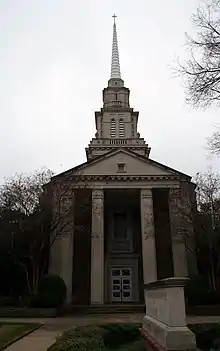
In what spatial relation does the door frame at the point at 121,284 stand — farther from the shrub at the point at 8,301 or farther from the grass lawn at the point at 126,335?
the grass lawn at the point at 126,335

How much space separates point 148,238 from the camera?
2920 centimetres

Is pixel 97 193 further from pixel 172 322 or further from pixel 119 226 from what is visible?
pixel 172 322

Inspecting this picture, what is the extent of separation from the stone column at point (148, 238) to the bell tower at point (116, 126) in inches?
502

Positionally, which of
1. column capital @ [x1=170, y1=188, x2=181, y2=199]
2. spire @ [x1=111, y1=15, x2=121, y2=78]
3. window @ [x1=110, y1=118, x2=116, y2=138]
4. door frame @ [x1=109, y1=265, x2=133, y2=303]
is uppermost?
spire @ [x1=111, y1=15, x2=121, y2=78]

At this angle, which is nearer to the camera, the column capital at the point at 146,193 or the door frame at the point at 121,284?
the column capital at the point at 146,193

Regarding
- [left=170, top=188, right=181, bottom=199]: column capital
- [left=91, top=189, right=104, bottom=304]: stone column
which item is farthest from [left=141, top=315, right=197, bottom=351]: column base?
[left=170, top=188, right=181, bottom=199]: column capital

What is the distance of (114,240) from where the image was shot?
109ft

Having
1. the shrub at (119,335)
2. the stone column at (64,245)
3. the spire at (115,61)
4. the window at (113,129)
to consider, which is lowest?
the shrub at (119,335)

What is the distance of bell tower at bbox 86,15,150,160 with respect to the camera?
43531mm

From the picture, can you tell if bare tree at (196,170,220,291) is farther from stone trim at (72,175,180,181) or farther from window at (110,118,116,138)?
window at (110,118,116,138)

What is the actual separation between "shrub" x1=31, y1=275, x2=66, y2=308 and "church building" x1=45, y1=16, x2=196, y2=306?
1.09 m

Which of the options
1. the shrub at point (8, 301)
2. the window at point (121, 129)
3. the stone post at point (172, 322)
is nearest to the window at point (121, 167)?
the shrub at point (8, 301)

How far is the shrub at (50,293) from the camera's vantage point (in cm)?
2516

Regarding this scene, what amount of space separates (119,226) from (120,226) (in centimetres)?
9
